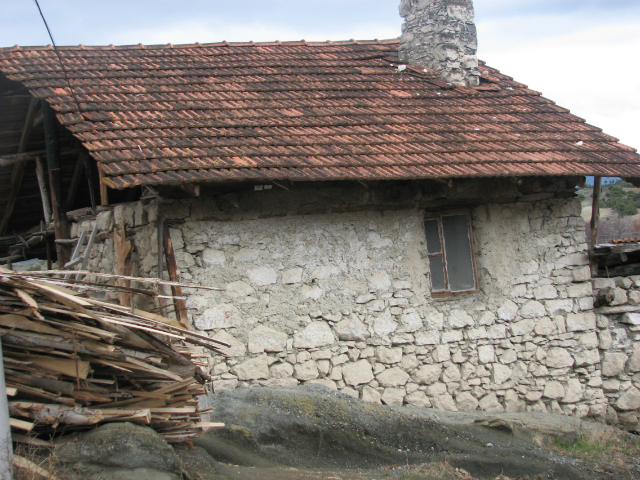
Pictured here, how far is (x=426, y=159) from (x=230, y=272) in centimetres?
258

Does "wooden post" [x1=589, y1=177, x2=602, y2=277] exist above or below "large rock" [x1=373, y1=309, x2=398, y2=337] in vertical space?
above

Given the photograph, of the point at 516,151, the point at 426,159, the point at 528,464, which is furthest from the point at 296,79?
the point at 528,464

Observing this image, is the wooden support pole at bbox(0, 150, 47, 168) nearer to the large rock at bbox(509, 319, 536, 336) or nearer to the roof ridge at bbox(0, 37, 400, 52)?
the roof ridge at bbox(0, 37, 400, 52)

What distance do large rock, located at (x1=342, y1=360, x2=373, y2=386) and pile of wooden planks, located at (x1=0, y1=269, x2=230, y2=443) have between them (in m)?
2.75

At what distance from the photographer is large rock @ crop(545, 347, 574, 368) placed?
7.70m

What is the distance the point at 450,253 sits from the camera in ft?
25.1

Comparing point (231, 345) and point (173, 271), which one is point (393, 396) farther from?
point (173, 271)

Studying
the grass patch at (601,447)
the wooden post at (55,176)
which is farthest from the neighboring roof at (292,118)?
the grass patch at (601,447)

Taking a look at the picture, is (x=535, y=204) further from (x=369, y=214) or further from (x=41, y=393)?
(x=41, y=393)

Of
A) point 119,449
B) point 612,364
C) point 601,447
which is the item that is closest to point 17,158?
point 119,449

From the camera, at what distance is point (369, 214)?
283 inches

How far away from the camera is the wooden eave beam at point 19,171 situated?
7.99 metres

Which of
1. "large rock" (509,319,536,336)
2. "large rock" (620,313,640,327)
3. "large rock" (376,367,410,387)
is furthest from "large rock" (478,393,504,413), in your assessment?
"large rock" (620,313,640,327)

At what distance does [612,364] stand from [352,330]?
3.52 m
